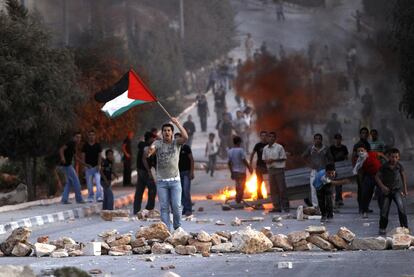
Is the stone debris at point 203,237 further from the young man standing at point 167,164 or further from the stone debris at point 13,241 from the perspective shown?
the stone debris at point 13,241

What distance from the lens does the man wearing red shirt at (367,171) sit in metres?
23.0

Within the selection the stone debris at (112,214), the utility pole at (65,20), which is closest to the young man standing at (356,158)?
the stone debris at (112,214)

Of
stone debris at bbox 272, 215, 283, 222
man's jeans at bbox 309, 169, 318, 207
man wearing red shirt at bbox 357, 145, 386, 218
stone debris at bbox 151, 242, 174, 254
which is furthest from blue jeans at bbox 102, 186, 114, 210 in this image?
stone debris at bbox 151, 242, 174, 254

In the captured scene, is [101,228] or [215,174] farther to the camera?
[215,174]

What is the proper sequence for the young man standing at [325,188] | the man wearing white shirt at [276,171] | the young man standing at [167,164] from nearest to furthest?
the young man standing at [167,164], the young man standing at [325,188], the man wearing white shirt at [276,171]

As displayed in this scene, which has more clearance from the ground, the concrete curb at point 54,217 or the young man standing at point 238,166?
the young man standing at point 238,166

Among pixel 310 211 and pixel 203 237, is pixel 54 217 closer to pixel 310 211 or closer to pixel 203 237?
pixel 310 211

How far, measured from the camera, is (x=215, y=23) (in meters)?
69.9

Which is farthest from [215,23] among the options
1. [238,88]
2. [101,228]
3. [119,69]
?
[101,228]

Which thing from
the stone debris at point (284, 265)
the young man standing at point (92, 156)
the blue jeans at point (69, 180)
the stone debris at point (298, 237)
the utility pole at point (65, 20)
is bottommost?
the stone debris at point (284, 265)

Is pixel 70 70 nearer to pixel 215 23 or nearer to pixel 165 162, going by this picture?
pixel 165 162

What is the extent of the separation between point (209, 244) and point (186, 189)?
8.27m

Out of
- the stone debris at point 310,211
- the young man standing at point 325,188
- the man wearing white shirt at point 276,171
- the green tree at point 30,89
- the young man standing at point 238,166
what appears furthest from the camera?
the green tree at point 30,89

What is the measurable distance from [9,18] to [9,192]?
19.8 feet
